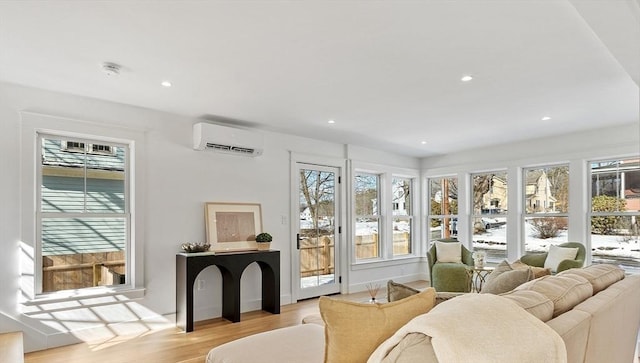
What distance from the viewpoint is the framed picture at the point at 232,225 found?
4711 millimetres

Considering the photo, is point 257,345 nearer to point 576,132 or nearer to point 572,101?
point 572,101

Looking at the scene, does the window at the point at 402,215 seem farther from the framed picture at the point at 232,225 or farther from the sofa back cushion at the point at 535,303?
the sofa back cushion at the point at 535,303

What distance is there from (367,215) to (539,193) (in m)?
2.77

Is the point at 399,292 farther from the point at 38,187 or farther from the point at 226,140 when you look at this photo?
the point at 38,187

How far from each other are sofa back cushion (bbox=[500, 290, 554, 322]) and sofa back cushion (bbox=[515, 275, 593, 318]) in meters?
0.11

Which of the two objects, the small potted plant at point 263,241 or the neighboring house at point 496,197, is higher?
the neighboring house at point 496,197

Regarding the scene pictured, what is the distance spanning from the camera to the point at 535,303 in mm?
1559

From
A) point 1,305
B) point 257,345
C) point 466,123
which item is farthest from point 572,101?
point 1,305

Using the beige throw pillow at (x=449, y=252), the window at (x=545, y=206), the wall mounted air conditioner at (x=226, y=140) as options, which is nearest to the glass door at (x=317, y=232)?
the wall mounted air conditioner at (x=226, y=140)

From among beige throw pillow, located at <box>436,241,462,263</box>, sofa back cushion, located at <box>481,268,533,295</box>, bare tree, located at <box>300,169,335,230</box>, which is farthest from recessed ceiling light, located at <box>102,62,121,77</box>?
beige throw pillow, located at <box>436,241,462,263</box>

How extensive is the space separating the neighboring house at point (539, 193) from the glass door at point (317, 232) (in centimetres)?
313

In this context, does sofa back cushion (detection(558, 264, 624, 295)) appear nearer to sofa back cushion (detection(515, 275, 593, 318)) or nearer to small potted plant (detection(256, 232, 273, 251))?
sofa back cushion (detection(515, 275, 593, 318))

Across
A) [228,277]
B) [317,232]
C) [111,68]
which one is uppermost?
[111,68]

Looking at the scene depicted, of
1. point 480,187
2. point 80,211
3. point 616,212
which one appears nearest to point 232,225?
point 80,211
